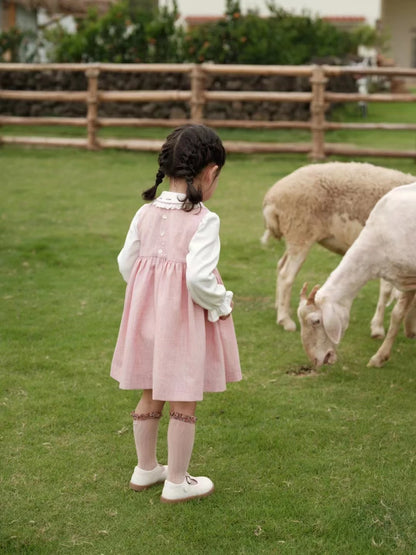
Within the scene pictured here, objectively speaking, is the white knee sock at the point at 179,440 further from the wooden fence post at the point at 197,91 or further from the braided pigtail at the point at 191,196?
the wooden fence post at the point at 197,91

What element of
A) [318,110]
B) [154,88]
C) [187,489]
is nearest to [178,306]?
[187,489]

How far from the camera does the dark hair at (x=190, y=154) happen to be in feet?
10.4

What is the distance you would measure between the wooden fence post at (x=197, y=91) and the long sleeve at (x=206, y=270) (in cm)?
995

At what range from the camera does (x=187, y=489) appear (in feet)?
11.0

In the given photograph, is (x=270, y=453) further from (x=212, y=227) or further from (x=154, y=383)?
(x=212, y=227)

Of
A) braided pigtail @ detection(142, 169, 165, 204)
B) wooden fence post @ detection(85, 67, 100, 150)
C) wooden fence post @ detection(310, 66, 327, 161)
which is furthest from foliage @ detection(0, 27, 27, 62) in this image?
braided pigtail @ detection(142, 169, 165, 204)

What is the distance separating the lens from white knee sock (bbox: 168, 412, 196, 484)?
3.24 m

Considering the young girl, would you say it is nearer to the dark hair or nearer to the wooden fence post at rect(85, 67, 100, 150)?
the dark hair

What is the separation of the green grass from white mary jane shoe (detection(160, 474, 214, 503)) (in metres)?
0.04

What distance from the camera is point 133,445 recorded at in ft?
12.7

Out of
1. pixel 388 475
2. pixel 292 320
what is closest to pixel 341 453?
pixel 388 475

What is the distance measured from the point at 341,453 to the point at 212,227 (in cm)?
132

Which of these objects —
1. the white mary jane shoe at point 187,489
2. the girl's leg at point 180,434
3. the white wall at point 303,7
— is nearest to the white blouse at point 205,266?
the girl's leg at point 180,434

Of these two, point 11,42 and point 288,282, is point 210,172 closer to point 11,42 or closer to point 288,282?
point 288,282
